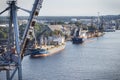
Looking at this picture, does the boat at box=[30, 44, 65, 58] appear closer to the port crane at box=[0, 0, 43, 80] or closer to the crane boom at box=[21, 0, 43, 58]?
the port crane at box=[0, 0, 43, 80]

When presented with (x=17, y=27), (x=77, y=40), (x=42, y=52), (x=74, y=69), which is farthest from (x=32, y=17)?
(x=77, y=40)

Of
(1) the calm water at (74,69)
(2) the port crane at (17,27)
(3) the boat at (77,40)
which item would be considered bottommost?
(3) the boat at (77,40)

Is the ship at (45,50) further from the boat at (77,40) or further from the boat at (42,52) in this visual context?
the boat at (77,40)

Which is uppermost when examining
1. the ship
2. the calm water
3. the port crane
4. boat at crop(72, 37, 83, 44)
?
the port crane

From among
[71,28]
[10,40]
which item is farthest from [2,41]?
[71,28]

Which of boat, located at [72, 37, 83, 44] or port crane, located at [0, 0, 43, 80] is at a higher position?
port crane, located at [0, 0, 43, 80]

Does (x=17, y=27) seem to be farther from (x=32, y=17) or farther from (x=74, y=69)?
(x=74, y=69)

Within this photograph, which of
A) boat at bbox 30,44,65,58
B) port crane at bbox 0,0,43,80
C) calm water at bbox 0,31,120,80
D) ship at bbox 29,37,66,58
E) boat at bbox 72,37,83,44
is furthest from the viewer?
boat at bbox 72,37,83,44

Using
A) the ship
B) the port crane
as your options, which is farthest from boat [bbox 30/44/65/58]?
the port crane

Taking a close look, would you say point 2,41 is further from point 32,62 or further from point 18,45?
point 18,45

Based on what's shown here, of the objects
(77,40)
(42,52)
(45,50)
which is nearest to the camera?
(42,52)

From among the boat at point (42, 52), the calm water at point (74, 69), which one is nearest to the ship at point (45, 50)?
the boat at point (42, 52)
